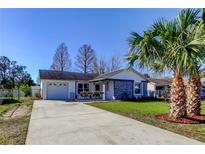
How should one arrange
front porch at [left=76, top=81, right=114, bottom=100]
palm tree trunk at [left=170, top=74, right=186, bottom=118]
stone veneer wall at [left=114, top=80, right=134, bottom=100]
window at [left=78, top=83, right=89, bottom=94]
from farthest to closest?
window at [left=78, top=83, right=89, bottom=94] < front porch at [left=76, top=81, right=114, bottom=100] < stone veneer wall at [left=114, top=80, right=134, bottom=100] < palm tree trunk at [left=170, top=74, right=186, bottom=118]

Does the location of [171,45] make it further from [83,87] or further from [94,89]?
[94,89]

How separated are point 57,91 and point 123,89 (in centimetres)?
818

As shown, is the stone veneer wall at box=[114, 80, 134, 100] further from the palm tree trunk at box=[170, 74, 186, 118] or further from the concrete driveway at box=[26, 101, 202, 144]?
the concrete driveway at box=[26, 101, 202, 144]

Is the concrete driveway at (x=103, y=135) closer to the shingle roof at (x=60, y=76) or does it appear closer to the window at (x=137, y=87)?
the shingle roof at (x=60, y=76)

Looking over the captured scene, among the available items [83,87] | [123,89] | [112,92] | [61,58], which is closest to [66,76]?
[83,87]

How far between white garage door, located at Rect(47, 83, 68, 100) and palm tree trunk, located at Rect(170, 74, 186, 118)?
18106mm

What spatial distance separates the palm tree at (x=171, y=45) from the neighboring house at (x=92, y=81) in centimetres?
1437

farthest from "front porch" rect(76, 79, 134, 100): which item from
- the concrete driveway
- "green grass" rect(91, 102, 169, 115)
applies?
the concrete driveway

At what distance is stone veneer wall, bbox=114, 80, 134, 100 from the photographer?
2389 cm

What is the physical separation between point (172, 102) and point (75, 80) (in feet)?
59.2

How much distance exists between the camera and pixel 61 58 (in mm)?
40188

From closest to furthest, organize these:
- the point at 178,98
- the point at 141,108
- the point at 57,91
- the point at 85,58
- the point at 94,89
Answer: the point at 178,98
the point at 141,108
the point at 57,91
the point at 94,89
the point at 85,58
